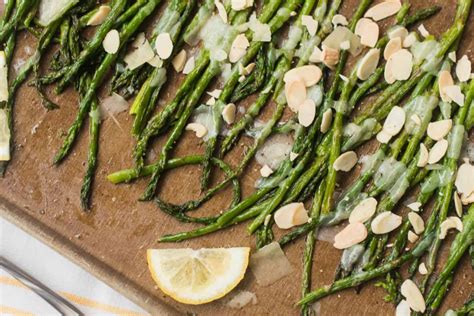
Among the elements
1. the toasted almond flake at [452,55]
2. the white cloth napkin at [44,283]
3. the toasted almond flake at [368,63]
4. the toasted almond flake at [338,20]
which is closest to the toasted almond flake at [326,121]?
the toasted almond flake at [368,63]

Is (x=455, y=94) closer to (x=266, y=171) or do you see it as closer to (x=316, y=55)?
(x=316, y=55)

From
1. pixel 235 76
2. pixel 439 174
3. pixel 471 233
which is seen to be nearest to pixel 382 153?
pixel 439 174

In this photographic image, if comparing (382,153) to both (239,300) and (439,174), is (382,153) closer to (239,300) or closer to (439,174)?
(439,174)

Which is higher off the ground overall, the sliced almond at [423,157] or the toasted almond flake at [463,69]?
the toasted almond flake at [463,69]

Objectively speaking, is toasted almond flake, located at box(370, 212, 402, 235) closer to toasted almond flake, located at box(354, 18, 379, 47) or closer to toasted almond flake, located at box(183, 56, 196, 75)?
toasted almond flake, located at box(354, 18, 379, 47)

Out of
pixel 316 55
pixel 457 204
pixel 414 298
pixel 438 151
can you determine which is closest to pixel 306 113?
pixel 316 55

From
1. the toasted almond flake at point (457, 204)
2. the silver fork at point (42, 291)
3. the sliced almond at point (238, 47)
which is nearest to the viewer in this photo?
the toasted almond flake at point (457, 204)

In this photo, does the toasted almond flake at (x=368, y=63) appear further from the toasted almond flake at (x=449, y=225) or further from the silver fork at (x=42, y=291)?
the silver fork at (x=42, y=291)

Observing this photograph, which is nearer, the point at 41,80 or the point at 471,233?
the point at 471,233
